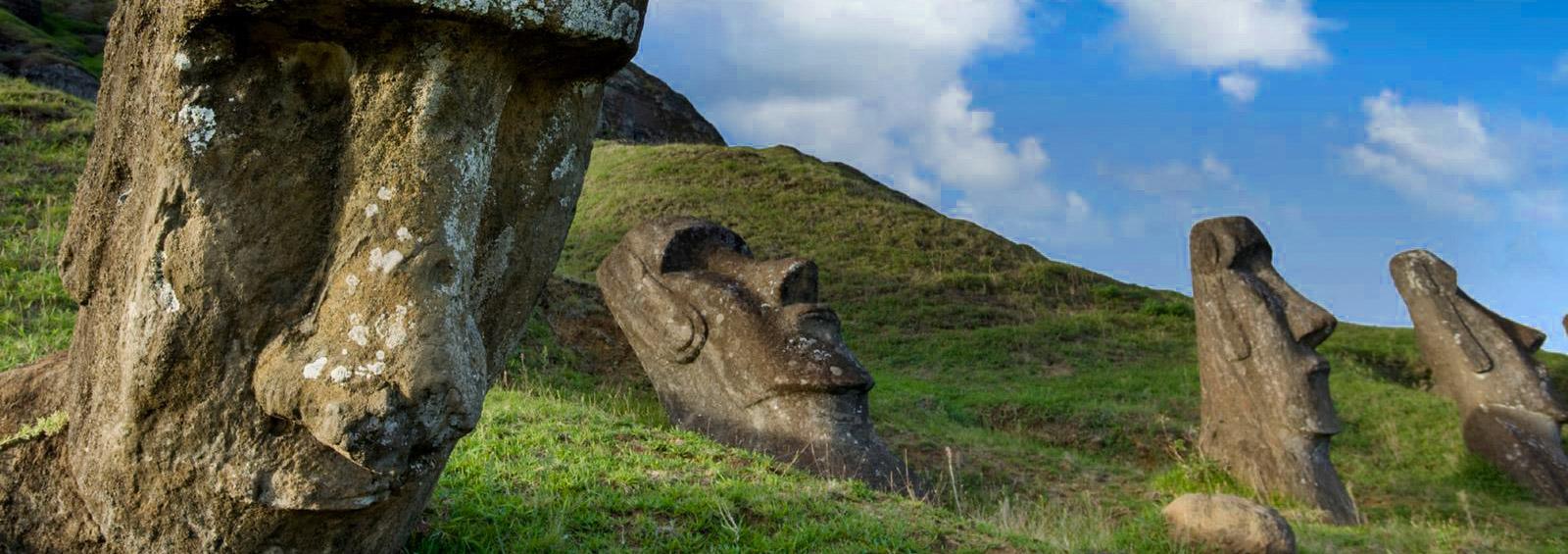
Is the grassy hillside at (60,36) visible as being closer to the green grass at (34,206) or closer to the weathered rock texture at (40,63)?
the weathered rock texture at (40,63)

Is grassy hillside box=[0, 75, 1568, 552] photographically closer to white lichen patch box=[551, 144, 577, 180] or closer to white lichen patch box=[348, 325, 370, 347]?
white lichen patch box=[551, 144, 577, 180]

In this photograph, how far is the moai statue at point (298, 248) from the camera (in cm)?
290

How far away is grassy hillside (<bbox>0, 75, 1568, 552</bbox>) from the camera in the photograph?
18.3ft

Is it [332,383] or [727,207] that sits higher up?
[727,207]

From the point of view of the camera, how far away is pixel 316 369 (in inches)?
114

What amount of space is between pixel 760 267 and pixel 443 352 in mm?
6541

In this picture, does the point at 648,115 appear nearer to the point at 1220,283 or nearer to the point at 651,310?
the point at 1220,283

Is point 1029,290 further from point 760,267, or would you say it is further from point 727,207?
point 760,267

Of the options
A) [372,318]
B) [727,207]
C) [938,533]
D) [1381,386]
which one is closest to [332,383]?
[372,318]

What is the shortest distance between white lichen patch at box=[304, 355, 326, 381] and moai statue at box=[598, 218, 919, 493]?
514cm

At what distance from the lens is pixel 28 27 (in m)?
29.7

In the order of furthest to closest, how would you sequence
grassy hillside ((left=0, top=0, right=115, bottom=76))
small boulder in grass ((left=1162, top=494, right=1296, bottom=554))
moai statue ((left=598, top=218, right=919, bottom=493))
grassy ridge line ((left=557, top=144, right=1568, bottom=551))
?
1. grassy hillside ((left=0, top=0, right=115, bottom=76))
2. grassy ridge line ((left=557, top=144, right=1568, bottom=551))
3. moai statue ((left=598, top=218, right=919, bottom=493))
4. small boulder in grass ((left=1162, top=494, right=1296, bottom=554))

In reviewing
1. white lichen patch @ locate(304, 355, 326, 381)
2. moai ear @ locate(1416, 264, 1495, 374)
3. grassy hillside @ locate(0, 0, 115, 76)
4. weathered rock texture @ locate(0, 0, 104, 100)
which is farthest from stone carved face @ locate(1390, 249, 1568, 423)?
weathered rock texture @ locate(0, 0, 104, 100)

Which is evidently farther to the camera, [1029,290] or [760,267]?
[1029,290]
